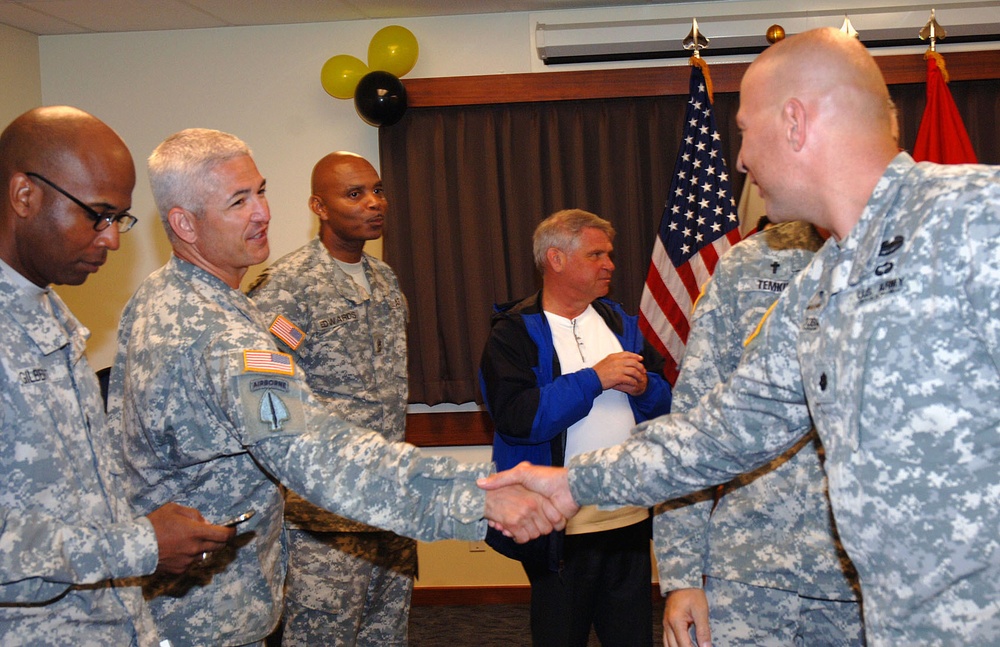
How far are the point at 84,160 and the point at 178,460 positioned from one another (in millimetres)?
712

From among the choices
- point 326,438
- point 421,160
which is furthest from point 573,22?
point 326,438

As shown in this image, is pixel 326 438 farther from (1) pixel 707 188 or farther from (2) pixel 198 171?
(1) pixel 707 188

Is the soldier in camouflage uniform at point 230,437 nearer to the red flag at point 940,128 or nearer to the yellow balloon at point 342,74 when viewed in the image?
the yellow balloon at point 342,74

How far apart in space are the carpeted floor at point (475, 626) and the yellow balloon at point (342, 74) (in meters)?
3.05

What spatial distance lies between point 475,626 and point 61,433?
11.9 feet

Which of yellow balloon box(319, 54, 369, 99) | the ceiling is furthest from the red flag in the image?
yellow balloon box(319, 54, 369, 99)

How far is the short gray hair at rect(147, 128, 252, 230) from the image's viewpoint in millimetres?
2256

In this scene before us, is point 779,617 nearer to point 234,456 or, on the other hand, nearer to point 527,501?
point 527,501

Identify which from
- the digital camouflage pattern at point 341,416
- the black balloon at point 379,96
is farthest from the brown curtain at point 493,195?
the digital camouflage pattern at point 341,416

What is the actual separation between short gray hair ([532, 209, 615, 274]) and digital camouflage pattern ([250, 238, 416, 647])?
729 mm

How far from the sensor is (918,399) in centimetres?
136

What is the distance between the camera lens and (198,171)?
7.41ft

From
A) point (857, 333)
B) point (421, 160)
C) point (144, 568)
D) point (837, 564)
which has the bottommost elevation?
point (837, 564)

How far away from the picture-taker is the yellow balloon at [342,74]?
4977 millimetres
